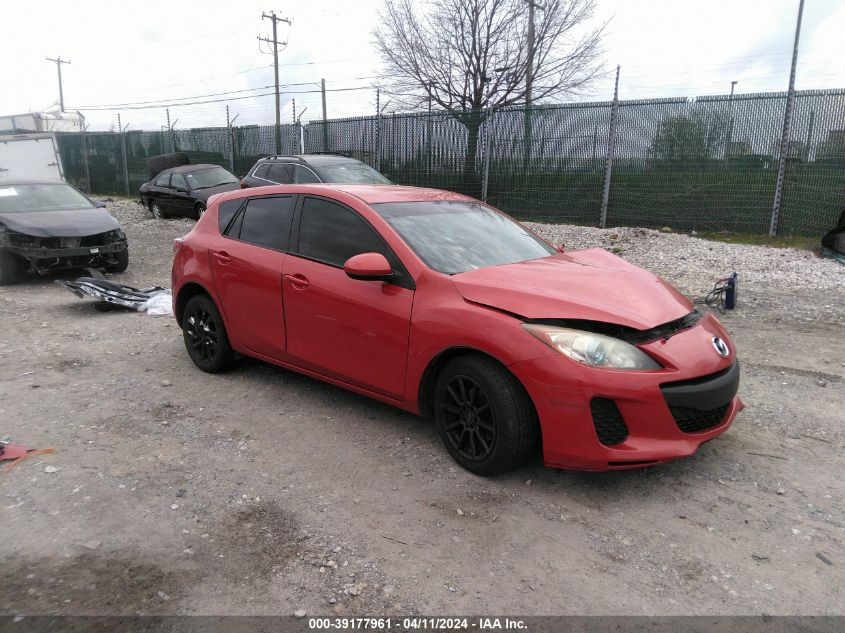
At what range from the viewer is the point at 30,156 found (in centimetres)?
2014

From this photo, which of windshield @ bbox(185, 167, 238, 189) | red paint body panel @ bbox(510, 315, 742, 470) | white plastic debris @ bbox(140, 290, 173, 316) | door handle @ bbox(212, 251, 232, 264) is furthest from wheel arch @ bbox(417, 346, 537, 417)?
windshield @ bbox(185, 167, 238, 189)

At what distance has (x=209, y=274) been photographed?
4984mm

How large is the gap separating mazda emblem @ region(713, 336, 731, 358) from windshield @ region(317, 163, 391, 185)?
26.5 ft

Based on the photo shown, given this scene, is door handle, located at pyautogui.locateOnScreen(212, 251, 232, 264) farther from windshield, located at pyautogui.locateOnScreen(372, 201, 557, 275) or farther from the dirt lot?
windshield, located at pyautogui.locateOnScreen(372, 201, 557, 275)

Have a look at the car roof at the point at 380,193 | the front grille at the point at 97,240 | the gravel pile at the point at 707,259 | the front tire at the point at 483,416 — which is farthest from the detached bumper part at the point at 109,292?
the gravel pile at the point at 707,259

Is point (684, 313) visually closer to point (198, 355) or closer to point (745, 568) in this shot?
point (745, 568)

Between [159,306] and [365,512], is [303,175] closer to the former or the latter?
[159,306]

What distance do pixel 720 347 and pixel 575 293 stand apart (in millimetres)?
864

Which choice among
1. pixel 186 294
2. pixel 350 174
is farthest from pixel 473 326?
pixel 350 174

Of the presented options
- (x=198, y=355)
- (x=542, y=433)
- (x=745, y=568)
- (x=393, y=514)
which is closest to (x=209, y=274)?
(x=198, y=355)

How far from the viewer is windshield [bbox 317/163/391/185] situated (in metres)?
10.9

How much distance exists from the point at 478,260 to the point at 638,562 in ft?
6.40

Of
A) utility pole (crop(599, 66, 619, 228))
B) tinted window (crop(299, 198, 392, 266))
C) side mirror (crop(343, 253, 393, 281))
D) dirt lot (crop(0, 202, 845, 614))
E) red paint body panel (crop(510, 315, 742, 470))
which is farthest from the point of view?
utility pole (crop(599, 66, 619, 228))

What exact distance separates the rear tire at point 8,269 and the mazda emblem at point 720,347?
9248 millimetres
